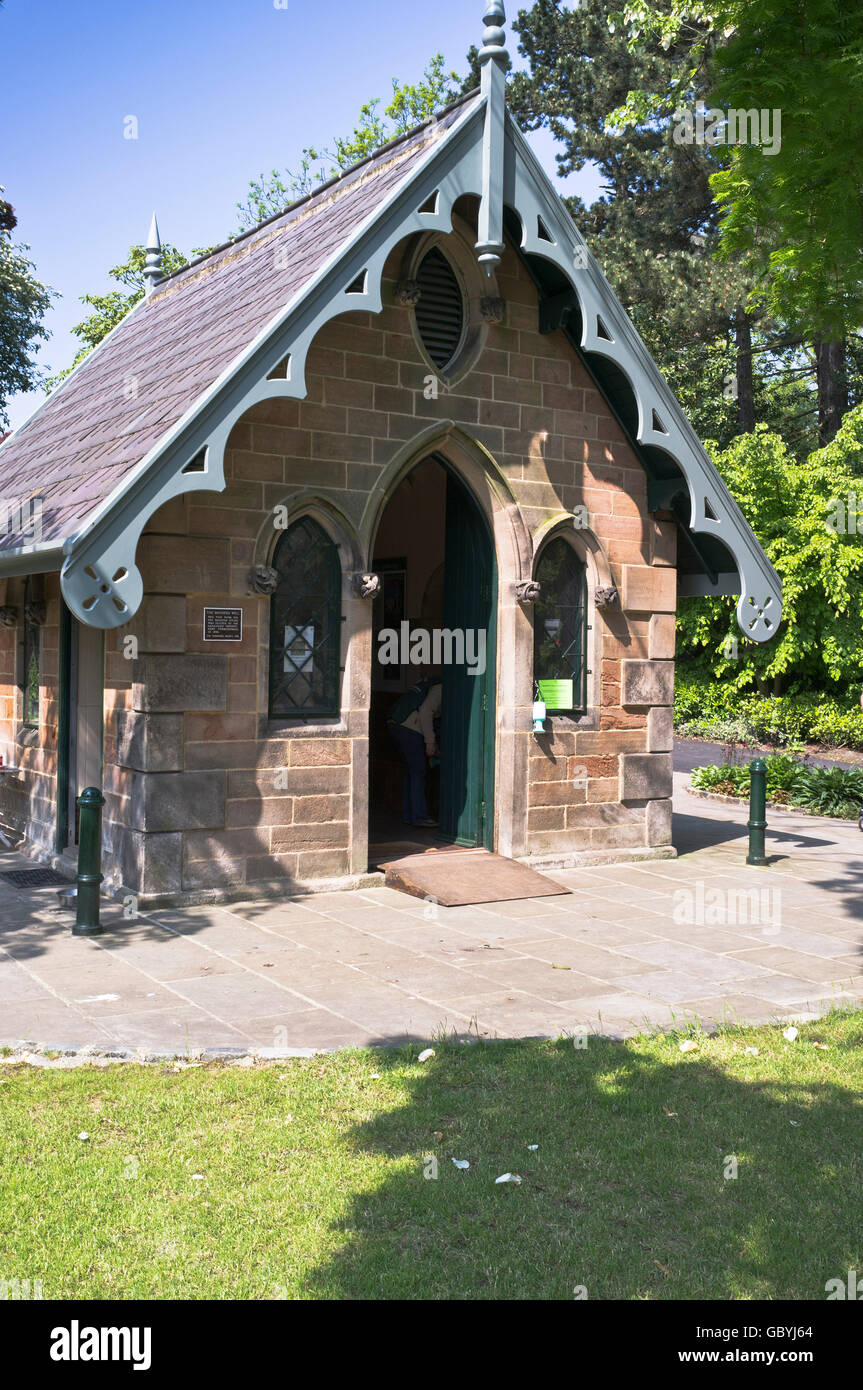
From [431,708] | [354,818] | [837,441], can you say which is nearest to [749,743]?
[837,441]

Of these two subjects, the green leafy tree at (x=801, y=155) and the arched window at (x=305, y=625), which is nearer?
the green leafy tree at (x=801, y=155)

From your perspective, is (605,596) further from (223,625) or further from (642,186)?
(642,186)

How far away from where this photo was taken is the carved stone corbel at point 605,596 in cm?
1199

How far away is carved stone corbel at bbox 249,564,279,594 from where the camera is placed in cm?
1005

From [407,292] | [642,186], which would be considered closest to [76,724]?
[407,292]

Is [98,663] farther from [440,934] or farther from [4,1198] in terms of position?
[4,1198]

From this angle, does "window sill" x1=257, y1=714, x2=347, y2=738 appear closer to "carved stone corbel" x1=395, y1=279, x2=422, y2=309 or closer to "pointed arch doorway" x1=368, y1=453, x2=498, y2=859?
"pointed arch doorway" x1=368, y1=453, x2=498, y2=859

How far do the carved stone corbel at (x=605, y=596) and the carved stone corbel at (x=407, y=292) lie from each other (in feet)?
10.6

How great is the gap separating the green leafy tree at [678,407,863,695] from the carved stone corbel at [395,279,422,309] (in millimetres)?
13689

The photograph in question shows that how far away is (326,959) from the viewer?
8.36 metres

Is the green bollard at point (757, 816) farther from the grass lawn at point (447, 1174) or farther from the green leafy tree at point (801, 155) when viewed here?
the grass lawn at point (447, 1174)

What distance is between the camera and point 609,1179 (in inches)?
195

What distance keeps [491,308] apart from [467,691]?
3566 millimetres

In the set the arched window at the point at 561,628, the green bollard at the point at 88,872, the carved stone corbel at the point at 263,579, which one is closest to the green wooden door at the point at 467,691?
the arched window at the point at 561,628
